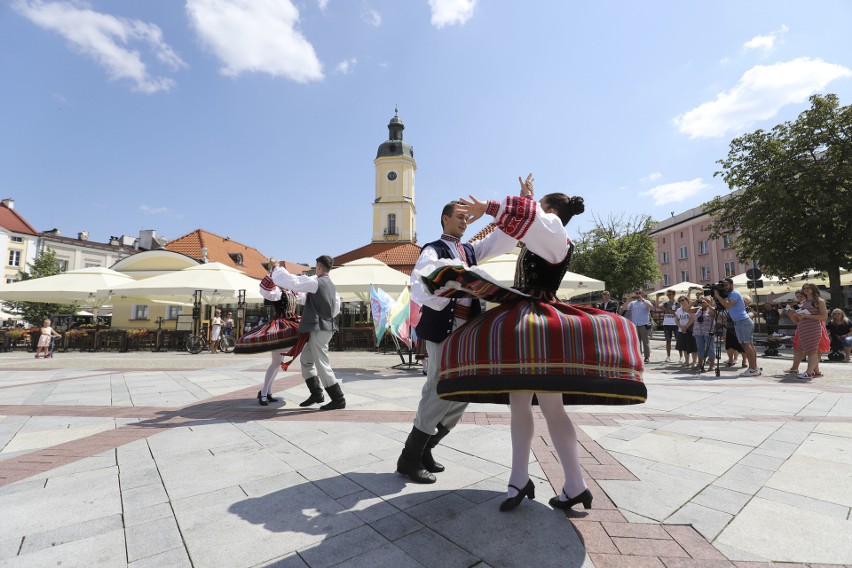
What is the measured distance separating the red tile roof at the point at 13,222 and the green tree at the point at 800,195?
60869 millimetres

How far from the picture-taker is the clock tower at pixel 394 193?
50156 millimetres

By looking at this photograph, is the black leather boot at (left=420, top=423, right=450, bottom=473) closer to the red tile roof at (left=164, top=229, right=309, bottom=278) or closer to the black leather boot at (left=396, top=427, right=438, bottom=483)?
the black leather boot at (left=396, top=427, right=438, bottom=483)

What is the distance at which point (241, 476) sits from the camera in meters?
2.79

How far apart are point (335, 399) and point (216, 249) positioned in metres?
33.6

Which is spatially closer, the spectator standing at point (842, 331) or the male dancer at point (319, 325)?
the male dancer at point (319, 325)

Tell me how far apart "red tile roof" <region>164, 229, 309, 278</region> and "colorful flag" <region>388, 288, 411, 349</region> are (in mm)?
23248

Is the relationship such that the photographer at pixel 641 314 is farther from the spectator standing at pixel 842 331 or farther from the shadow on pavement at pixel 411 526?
the shadow on pavement at pixel 411 526

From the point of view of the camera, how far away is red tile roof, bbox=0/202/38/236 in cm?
4272

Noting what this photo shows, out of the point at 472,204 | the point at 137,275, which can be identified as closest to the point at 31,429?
the point at 472,204

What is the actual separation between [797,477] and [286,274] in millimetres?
4695

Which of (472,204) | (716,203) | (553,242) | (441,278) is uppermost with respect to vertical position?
(716,203)

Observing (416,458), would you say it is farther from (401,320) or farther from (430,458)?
(401,320)

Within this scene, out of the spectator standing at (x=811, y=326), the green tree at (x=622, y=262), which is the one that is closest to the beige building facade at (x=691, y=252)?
the green tree at (x=622, y=262)

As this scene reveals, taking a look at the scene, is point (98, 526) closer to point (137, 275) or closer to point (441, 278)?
point (441, 278)
